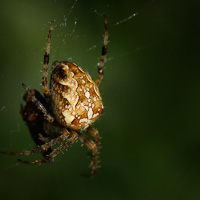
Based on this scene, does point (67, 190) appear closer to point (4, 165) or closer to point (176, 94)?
point (4, 165)

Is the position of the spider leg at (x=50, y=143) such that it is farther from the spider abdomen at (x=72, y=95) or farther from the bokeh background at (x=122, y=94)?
the bokeh background at (x=122, y=94)

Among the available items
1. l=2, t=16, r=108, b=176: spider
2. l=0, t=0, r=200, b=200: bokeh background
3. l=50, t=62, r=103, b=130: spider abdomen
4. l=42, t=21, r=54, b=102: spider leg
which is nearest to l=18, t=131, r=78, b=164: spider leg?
l=2, t=16, r=108, b=176: spider

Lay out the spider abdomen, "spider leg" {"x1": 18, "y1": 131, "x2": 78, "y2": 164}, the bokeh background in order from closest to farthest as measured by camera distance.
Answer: the spider abdomen
"spider leg" {"x1": 18, "y1": 131, "x2": 78, "y2": 164}
the bokeh background

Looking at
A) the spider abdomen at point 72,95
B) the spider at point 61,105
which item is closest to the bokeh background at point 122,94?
the spider at point 61,105

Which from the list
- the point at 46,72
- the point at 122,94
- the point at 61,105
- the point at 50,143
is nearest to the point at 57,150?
the point at 50,143

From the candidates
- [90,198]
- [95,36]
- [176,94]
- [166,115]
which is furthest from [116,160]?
[95,36]

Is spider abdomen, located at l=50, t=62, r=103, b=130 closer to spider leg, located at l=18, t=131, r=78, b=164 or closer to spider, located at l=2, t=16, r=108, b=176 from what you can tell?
spider, located at l=2, t=16, r=108, b=176
